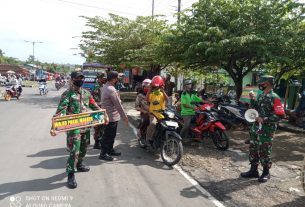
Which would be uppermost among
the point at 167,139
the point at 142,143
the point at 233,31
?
the point at 233,31

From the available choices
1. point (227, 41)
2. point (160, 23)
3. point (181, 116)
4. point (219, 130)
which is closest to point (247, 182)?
point (219, 130)

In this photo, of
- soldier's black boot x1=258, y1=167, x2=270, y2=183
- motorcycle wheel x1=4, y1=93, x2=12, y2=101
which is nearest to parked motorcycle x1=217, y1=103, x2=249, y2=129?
soldier's black boot x1=258, y1=167, x2=270, y2=183

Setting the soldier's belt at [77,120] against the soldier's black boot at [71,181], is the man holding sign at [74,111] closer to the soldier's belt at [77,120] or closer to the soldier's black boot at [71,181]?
the soldier's black boot at [71,181]

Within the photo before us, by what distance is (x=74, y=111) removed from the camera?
5242mm

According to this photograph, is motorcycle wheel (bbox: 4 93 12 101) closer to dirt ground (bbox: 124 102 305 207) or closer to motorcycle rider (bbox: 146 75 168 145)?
dirt ground (bbox: 124 102 305 207)

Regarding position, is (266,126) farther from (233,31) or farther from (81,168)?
(233,31)

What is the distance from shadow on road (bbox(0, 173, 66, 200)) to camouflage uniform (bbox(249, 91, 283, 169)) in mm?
3277

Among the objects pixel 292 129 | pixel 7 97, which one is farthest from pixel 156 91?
pixel 7 97

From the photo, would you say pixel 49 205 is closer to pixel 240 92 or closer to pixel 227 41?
pixel 227 41

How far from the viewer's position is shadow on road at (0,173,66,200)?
15.7ft

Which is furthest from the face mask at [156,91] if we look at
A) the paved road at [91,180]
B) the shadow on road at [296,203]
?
the shadow on road at [296,203]

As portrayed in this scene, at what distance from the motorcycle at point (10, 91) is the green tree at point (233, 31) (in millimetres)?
11897

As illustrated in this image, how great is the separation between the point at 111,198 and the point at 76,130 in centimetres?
116

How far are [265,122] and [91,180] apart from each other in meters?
3.01
